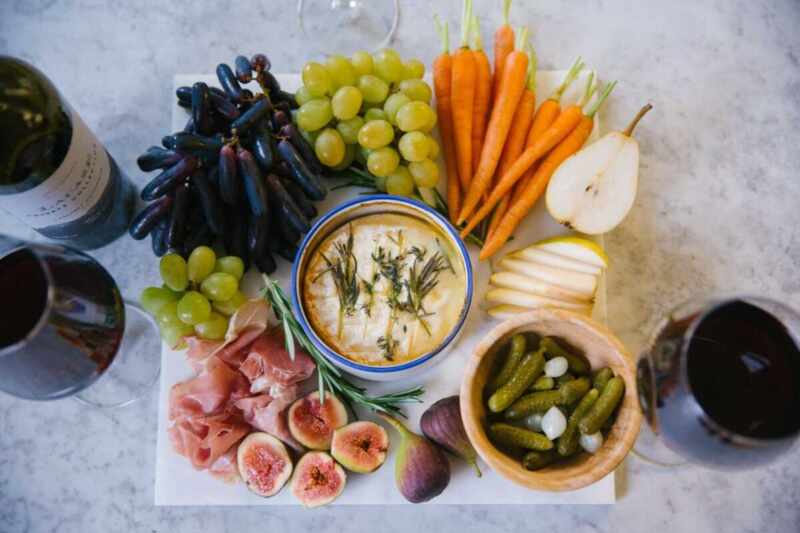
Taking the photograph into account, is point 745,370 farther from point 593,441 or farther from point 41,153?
point 41,153

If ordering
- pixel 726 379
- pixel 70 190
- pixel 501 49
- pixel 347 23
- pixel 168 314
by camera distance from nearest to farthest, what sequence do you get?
pixel 726 379 < pixel 70 190 < pixel 168 314 < pixel 501 49 < pixel 347 23

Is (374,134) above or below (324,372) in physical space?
above

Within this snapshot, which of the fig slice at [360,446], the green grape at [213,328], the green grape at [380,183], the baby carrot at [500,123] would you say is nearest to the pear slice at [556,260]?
the baby carrot at [500,123]

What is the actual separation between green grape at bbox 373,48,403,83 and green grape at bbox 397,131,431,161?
101 millimetres

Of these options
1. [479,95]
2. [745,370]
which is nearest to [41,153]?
[479,95]

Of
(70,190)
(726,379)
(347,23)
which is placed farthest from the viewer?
(347,23)

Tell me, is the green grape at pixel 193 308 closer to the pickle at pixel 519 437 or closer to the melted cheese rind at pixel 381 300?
the melted cheese rind at pixel 381 300

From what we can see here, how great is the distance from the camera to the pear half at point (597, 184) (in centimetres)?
96

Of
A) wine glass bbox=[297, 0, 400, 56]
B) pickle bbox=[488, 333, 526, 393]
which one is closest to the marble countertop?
wine glass bbox=[297, 0, 400, 56]

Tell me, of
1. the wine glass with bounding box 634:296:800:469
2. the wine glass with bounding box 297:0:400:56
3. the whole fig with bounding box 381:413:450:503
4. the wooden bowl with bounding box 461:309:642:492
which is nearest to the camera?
the wine glass with bounding box 634:296:800:469

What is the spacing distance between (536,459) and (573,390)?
10cm

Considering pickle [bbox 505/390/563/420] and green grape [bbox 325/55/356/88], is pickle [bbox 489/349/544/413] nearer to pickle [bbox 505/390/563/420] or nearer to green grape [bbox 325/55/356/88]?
pickle [bbox 505/390/563/420]

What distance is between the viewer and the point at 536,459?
0.86 metres

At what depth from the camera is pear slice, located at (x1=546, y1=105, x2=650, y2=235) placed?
3.14 feet
